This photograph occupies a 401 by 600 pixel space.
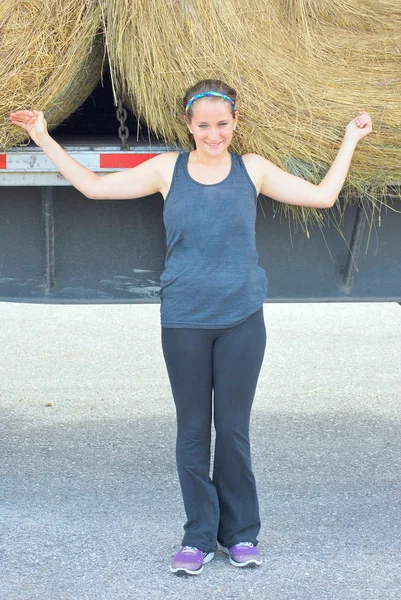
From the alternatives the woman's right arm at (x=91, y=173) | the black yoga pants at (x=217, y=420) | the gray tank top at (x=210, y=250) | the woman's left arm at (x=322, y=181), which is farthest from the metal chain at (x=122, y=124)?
the black yoga pants at (x=217, y=420)

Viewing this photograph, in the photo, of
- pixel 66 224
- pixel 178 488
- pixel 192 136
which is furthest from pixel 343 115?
pixel 178 488

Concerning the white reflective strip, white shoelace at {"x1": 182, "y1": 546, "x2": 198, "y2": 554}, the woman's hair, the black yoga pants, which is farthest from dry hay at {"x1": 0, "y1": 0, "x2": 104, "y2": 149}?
white shoelace at {"x1": 182, "y1": 546, "x2": 198, "y2": 554}

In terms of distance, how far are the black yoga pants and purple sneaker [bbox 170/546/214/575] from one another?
2cm

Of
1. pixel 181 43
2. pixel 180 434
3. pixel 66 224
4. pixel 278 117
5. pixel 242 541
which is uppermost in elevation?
pixel 181 43

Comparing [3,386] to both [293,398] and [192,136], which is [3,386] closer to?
[293,398]

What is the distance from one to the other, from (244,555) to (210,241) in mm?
1055

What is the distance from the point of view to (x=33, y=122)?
98.9 inches

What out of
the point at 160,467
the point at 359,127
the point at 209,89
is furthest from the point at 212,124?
the point at 160,467

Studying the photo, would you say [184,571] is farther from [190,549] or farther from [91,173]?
[91,173]

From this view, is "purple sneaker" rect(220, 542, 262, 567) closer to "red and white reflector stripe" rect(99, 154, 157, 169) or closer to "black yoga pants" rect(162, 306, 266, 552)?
"black yoga pants" rect(162, 306, 266, 552)

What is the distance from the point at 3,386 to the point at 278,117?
274 cm

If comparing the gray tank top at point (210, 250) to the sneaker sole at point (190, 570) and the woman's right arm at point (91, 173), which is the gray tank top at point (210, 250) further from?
the sneaker sole at point (190, 570)

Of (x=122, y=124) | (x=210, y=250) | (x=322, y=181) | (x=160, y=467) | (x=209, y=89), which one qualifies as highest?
(x=209, y=89)

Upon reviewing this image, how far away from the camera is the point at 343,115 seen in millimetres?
2604
